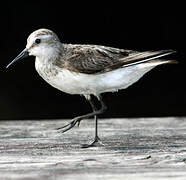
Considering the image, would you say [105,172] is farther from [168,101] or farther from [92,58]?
[168,101]

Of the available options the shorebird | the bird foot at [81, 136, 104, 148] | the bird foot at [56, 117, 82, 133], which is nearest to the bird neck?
the shorebird

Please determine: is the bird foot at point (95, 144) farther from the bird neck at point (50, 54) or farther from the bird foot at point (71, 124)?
the bird neck at point (50, 54)

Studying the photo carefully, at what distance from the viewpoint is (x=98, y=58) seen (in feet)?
19.0

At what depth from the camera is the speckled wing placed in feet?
18.6

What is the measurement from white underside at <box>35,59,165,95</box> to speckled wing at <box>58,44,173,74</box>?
0.04 metres

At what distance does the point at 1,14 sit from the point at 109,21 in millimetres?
1320

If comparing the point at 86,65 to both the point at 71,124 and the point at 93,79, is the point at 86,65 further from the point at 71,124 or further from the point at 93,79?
the point at 71,124

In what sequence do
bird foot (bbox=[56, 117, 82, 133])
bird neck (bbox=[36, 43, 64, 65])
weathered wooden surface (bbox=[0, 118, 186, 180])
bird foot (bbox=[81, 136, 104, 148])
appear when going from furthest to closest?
bird neck (bbox=[36, 43, 64, 65]) < bird foot (bbox=[56, 117, 82, 133]) < bird foot (bbox=[81, 136, 104, 148]) < weathered wooden surface (bbox=[0, 118, 186, 180])

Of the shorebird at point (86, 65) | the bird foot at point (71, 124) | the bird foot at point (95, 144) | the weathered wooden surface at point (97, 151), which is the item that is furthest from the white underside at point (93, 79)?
the bird foot at point (95, 144)

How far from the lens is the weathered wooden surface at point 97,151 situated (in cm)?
422

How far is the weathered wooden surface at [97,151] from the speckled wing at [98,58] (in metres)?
0.55

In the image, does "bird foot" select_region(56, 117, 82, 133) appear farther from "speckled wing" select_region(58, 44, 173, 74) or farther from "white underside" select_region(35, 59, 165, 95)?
"speckled wing" select_region(58, 44, 173, 74)

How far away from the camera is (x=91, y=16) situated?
8438 mm

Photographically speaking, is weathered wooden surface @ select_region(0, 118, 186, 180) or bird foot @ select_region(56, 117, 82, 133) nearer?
weathered wooden surface @ select_region(0, 118, 186, 180)
